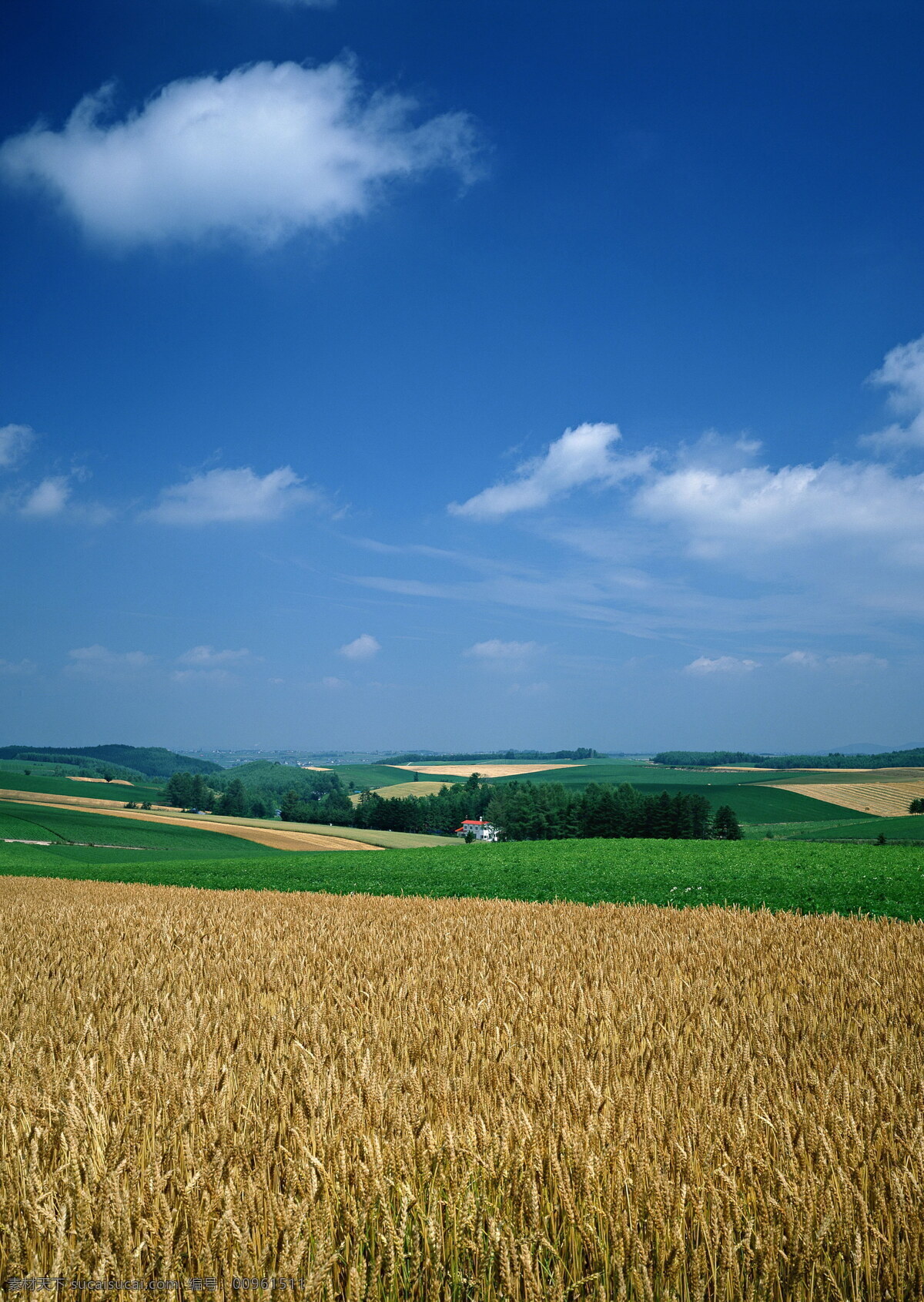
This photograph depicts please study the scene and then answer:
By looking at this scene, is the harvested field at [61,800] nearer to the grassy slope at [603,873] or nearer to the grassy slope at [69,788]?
the grassy slope at [69,788]

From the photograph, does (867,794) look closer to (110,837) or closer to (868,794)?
(868,794)

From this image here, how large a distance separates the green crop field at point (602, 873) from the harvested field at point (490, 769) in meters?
118

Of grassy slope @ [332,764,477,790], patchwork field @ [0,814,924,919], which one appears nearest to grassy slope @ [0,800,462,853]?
patchwork field @ [0,814,924,919]

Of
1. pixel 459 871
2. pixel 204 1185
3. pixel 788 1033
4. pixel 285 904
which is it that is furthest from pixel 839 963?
pixel 459 871

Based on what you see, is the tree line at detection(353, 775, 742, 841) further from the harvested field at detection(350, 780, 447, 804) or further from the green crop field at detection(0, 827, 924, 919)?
the green crop field at detection(0, 827, 924, 919)

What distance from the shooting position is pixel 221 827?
67.9 m

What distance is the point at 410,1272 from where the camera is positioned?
8.32ft

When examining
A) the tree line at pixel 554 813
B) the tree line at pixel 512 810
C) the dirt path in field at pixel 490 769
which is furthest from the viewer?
the dirt path in field at pixel 490 769

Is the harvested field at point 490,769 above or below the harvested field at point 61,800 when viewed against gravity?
below

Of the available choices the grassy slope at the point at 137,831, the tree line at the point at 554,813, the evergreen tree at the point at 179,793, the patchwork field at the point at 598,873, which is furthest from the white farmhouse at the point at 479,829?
the patchwork field at the point at 598,873

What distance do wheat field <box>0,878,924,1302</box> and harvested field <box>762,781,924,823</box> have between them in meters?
78.5

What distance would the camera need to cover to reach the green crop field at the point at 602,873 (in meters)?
20.6

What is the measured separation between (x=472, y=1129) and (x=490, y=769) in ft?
576

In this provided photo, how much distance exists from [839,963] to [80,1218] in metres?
7.25
